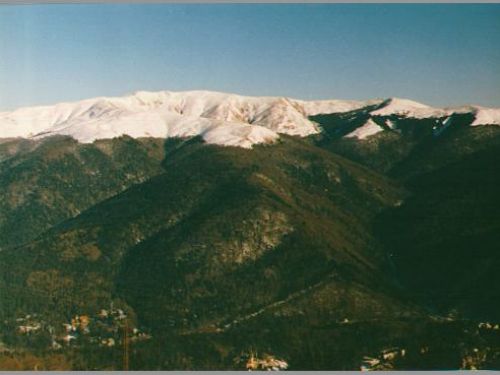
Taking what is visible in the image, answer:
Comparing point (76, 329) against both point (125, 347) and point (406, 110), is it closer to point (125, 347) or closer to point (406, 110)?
point (125, 347)

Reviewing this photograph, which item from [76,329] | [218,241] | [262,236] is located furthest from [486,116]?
[76,329]

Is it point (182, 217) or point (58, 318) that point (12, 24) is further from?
point (182, 217)

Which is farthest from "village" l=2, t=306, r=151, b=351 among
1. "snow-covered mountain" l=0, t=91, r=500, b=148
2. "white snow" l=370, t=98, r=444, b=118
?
"white snow" l=370, t=98, r=444, b=118

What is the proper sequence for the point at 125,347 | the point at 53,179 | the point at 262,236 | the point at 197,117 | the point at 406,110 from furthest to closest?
the point at 197,117 → the point at 53,179 → the point at 406,110 → the point at 262,236 → the point at 125,347

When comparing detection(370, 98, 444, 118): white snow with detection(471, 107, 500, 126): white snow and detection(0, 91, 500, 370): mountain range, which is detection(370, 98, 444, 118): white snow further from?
detection(471, 107, 500, 126): white snow

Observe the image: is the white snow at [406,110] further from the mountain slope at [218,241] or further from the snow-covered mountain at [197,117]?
the mountain slope at [218,241]

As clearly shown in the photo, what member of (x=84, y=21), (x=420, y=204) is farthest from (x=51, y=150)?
(x=420, y=204)
